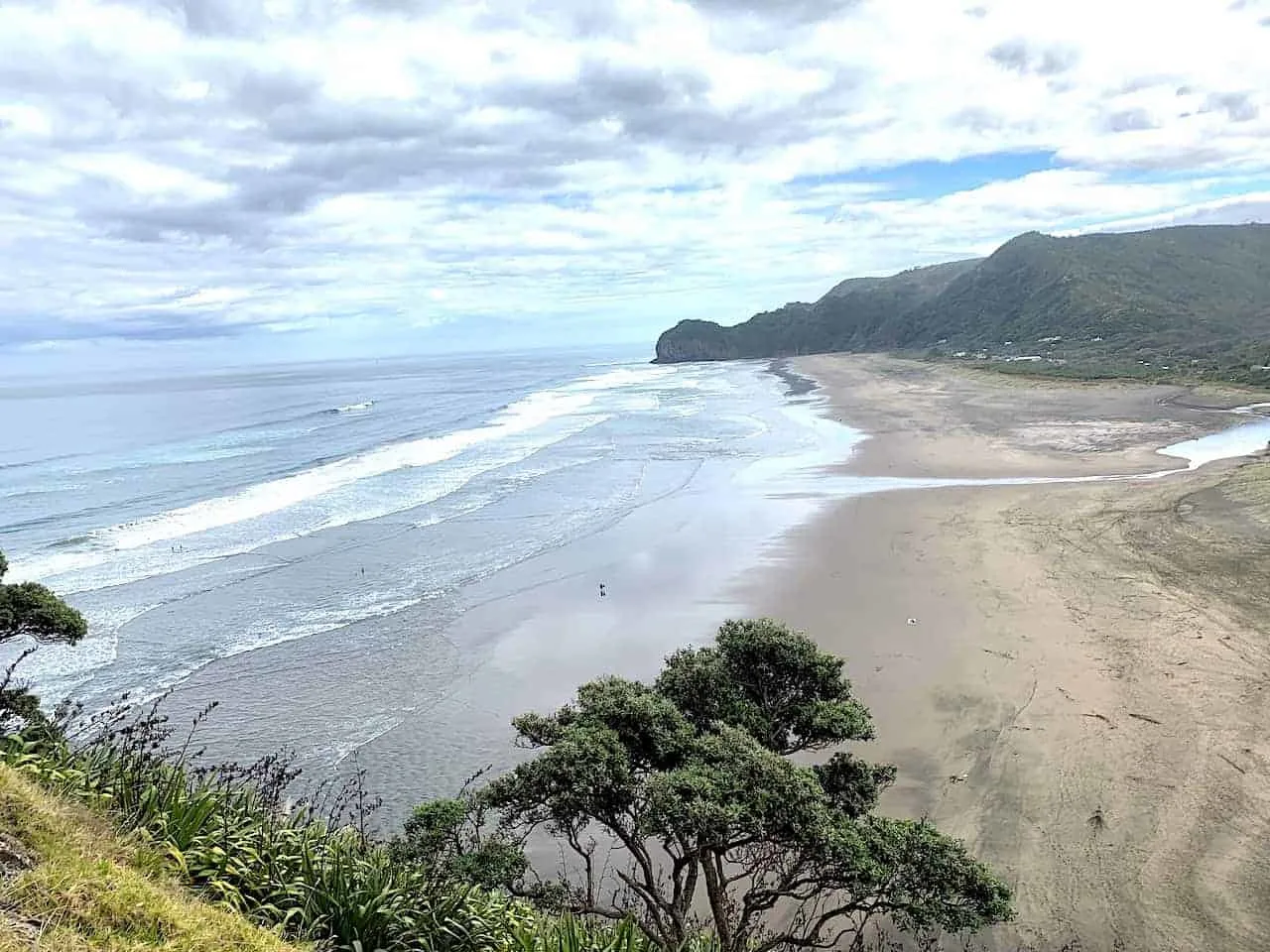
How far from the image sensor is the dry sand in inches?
354

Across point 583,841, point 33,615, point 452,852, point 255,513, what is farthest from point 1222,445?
point 33,615

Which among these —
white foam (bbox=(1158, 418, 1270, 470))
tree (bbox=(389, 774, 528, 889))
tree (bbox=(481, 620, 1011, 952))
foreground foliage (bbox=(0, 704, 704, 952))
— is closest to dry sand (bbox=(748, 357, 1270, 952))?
tree (bbox=(481, 620, 1011, 952))

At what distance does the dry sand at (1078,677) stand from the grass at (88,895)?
741 centimetres

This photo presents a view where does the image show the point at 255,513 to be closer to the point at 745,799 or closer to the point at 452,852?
the point at 452,852

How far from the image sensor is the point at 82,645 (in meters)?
17.5

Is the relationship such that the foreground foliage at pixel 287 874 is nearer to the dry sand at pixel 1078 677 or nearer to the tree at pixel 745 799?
the tree at pixel 745 799

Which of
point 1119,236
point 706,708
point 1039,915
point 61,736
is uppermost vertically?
point 1119,236

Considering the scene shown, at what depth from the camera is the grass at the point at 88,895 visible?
3.79 metres

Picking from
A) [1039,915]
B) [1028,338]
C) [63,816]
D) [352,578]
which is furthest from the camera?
[1028,338]

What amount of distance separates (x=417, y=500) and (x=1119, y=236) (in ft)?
455

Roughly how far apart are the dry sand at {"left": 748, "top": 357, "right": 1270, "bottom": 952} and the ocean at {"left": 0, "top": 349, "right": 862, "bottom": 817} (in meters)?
3.42

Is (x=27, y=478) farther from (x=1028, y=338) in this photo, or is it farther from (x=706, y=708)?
(x=1028, y=338)

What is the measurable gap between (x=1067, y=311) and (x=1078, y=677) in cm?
10423

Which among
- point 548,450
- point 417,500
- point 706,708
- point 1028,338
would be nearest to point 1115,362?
point 1028,338
